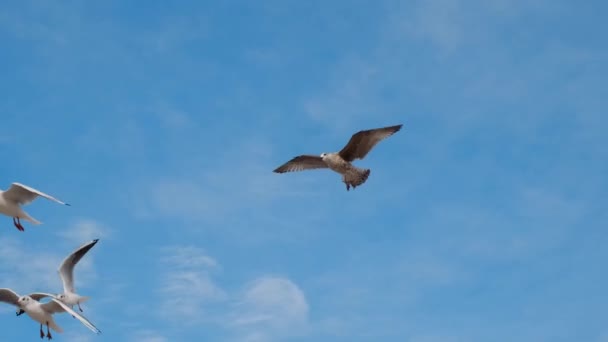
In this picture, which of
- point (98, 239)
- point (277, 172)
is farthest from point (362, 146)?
point (98, 239)

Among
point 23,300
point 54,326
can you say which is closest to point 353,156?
point 54,326

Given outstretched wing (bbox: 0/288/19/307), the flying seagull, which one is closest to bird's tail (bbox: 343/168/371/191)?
the flying seagull

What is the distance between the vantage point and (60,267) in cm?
2600

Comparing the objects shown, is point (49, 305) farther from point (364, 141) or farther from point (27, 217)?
point (364, 141)

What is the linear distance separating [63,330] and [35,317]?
886 mm

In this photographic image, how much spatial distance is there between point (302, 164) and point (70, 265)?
8.12m

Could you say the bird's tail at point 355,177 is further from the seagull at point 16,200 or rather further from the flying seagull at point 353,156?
Answer: the seagull at point 16,200

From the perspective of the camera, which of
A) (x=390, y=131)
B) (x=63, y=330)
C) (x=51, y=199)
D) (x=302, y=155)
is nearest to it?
(x=51, y=199)

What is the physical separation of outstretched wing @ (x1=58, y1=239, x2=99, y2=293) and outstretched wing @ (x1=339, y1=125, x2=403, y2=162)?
8.14 meters

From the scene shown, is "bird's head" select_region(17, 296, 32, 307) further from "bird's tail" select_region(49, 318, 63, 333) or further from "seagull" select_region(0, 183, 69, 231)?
"seagull" select_region(0, 183, 69, 231)

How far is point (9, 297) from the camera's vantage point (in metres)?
24.9

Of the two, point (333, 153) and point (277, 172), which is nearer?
point (333, 153)

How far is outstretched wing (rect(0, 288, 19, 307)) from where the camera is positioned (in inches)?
977

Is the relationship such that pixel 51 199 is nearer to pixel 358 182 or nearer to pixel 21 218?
pixel 21 218
